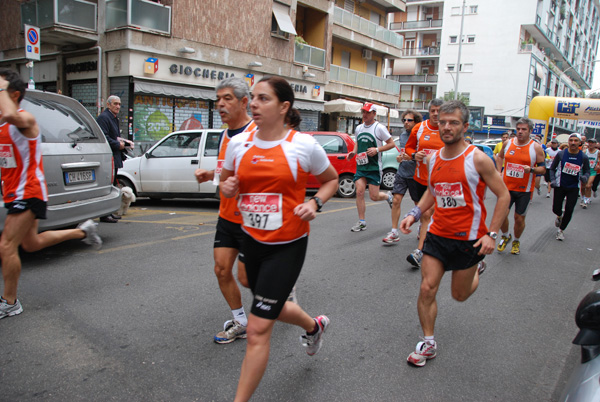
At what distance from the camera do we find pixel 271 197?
8.35ft

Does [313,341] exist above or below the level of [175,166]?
below

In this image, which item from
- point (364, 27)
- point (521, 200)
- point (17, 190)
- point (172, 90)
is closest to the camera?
point (17, 190)

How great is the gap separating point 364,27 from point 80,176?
2606cm

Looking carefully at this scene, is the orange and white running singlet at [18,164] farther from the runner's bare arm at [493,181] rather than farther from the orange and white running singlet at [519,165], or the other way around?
the orange and white running singlet at [519,165]

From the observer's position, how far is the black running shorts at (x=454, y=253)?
3369 mm

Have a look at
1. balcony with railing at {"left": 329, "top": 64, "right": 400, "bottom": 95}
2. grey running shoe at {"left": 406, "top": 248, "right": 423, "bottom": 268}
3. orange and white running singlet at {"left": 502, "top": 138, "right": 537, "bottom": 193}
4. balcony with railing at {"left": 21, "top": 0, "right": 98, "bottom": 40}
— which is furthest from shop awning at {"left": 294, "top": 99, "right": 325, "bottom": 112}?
grey running shoe at {"left": 406, "top": 248, "right": 423, "bottom": 268}

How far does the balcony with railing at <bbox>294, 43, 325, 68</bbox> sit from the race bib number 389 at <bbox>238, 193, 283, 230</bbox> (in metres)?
21.2

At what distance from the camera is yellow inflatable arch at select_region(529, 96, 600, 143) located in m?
22.0

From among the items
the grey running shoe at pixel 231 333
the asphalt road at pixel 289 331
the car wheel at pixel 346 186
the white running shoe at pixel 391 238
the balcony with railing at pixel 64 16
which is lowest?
the asphalt road at pixel 289 331

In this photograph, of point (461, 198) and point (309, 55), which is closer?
point (461, 198)

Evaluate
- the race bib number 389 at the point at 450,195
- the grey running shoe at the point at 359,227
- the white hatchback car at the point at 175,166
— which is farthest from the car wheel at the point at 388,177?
the race bib number 389 at the point at 450,195

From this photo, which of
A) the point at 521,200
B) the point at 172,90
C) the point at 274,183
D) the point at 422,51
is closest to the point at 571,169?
the point at 521,200

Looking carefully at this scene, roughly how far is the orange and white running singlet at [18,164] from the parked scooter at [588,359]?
3819 mm

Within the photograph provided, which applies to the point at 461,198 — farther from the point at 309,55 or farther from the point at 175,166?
the point at 309,55
